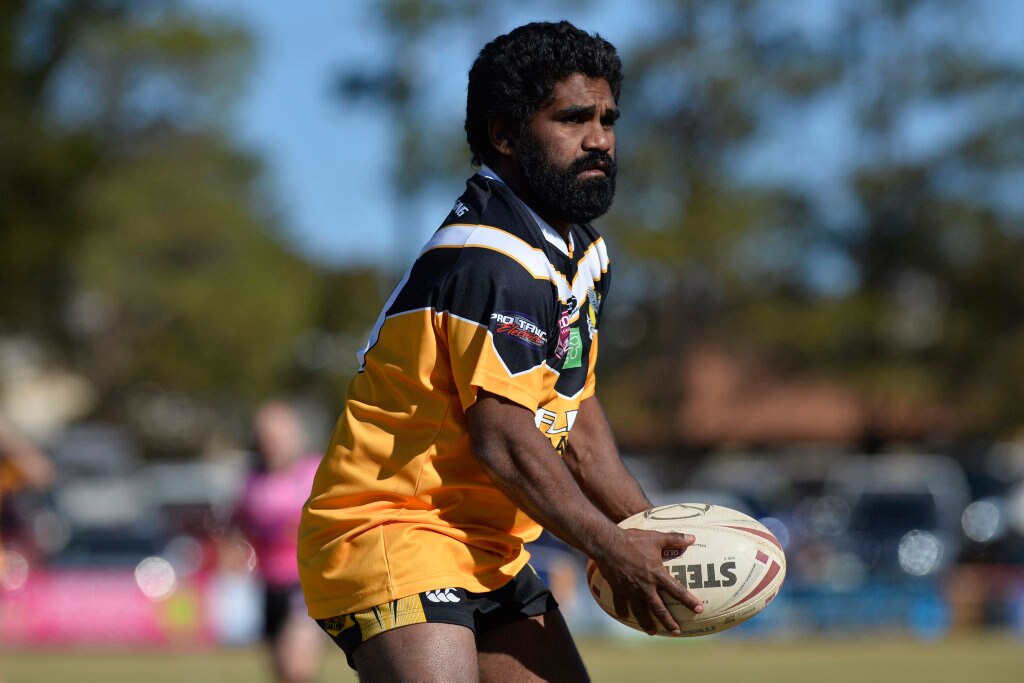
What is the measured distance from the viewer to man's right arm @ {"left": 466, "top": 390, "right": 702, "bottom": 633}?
3.92 metres

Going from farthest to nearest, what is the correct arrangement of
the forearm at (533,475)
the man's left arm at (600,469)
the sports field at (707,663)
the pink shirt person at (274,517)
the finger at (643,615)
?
the sports field at (707,663), the pink shirt person at (274,517), the man's left arm at (600,469), the finger at (643,615), the forearm at (533,475)

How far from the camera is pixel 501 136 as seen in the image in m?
4.27

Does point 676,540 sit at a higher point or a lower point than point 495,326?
lower

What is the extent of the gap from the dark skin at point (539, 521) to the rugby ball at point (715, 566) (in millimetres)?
59

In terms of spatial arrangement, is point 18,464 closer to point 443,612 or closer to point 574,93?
point 443,612

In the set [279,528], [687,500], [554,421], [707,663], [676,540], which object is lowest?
[707,663]

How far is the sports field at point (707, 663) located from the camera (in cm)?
1391

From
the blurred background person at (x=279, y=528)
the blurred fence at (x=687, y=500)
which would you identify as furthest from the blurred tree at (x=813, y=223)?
A: the blurred background person at (x=279, y=528)

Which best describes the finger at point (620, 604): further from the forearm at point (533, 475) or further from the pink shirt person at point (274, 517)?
the pink shirt person at point (274, 517)

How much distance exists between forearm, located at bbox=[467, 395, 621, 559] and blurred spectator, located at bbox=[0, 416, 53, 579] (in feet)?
20.2

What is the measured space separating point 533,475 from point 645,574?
40cm

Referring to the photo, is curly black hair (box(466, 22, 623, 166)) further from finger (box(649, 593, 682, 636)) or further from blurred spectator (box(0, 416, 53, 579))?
blurred spectator (box(0, 416, 53, 579))

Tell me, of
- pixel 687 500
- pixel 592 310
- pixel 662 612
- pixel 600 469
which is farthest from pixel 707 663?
pixel 662 612

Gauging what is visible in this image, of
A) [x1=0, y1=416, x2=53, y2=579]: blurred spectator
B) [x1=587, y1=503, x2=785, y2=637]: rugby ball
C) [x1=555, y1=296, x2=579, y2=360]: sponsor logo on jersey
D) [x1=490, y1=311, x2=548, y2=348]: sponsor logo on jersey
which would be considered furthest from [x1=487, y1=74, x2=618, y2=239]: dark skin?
[x1=0, y1=416, x2=53, y2=579]: blurred spectator
